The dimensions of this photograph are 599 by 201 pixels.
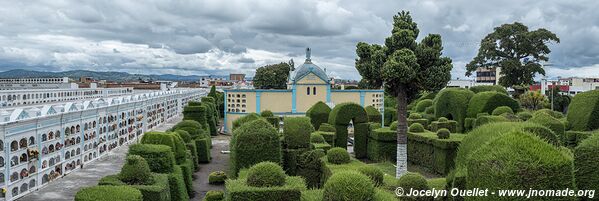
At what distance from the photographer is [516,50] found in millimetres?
50656

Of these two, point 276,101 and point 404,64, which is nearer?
point 404,64

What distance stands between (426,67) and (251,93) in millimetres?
28759

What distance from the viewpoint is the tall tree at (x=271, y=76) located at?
78812 mm

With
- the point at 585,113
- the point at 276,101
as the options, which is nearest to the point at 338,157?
the point at 585,113

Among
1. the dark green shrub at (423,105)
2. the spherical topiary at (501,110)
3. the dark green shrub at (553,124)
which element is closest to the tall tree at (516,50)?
the dark green shrub at (423,105)

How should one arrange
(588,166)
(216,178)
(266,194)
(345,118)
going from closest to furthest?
1. (588,166)
2. (266,194)
3. (216,178)
4. (345,118)

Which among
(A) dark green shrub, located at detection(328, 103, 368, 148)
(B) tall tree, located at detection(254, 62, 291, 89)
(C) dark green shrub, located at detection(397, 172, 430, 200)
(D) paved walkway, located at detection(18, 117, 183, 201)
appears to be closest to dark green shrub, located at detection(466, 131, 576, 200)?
(C) dark green shrub, located at detection(397, 172, 430, 200)

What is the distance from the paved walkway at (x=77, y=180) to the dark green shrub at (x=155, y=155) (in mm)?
2493

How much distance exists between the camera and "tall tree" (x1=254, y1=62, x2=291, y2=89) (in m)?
78.8

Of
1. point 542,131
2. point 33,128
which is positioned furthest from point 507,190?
point 33,128

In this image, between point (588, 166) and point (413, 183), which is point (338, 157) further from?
point (588, 166)

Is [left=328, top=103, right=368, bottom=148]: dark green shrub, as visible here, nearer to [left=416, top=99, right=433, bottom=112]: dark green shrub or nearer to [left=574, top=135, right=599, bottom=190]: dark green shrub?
[left=416, top=99, right=433, bottom=112]: dark green shrub

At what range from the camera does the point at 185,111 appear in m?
35.6

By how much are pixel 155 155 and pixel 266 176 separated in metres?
5.38
